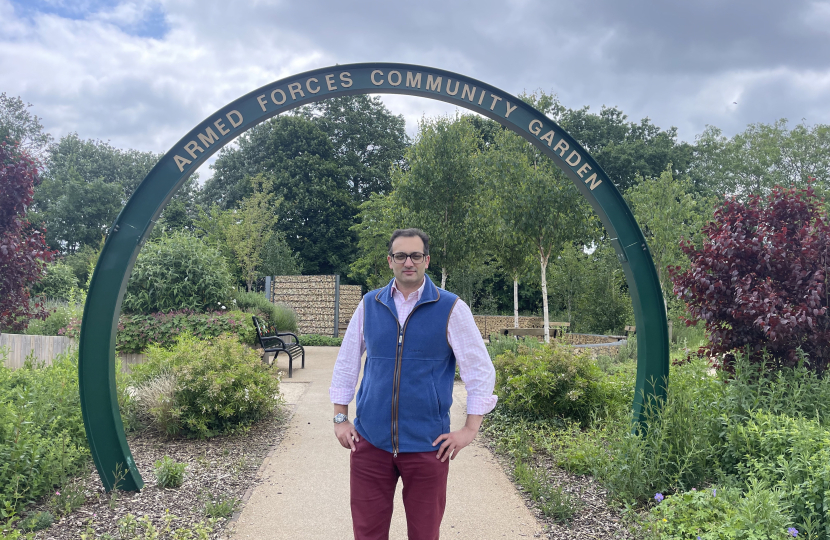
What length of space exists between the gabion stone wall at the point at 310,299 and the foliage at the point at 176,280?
27.2 feet

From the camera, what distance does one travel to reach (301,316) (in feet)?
64.0

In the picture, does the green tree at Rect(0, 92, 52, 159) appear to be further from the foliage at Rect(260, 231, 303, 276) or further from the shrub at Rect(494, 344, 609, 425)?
the shrub at Rect(494, 344, 609, 425)

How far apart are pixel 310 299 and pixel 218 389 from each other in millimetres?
13928

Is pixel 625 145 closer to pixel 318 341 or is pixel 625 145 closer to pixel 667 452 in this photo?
pixel 318 341

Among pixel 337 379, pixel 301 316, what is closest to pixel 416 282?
pixel 337 379

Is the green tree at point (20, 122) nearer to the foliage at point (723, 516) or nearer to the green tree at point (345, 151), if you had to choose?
the green tree at point (345, 151)

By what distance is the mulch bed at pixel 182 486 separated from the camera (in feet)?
11.8

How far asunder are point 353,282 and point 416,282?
30711 mm

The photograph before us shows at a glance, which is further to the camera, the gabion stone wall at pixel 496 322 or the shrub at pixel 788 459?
the gabion stone wall at pixel 496 322

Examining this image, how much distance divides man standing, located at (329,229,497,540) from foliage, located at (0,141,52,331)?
20.8ft

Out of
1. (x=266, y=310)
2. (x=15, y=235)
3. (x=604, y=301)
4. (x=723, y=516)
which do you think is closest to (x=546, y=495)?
(x=723, y=516)

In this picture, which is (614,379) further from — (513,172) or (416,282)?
(513,172)

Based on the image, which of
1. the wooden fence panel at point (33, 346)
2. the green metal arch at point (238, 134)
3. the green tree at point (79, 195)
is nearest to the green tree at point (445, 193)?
the wooden fence panel at point (33, 346)

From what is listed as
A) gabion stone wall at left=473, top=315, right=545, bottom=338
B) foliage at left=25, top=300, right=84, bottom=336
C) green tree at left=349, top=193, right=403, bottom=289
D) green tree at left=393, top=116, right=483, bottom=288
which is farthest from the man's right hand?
green tree at left=349, top=193, right=403, bottom=289
